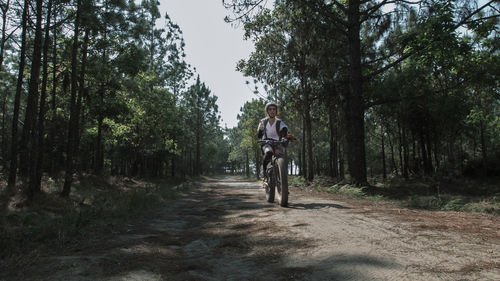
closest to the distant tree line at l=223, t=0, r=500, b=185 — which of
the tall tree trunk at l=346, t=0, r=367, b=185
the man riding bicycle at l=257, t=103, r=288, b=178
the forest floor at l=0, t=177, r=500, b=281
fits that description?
the tall tree trunk at l=346, t=0, r=367, b=185

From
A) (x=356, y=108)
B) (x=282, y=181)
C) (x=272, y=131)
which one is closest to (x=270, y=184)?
(x=282, y=181)

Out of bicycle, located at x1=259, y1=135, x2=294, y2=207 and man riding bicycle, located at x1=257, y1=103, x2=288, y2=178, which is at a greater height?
man riding bicycle, located at x1=257, y1=103, x2=288, y2=178

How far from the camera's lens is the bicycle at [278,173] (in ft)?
21.2

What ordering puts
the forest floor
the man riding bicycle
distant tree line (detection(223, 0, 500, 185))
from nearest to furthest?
the forest floor, the man riding bicycle, distant tree line (detection(223, 0, 500, 185))

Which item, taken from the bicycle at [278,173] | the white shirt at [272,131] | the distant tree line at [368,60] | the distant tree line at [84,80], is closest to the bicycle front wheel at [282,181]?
the bicycle at [278,173]

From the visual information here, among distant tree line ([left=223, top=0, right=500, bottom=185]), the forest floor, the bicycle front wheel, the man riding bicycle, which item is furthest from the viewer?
distant tree line ([left=223, top=0, right=500, bottom=185])

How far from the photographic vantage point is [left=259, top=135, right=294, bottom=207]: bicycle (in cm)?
646

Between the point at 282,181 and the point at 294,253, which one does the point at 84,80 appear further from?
the point at 294,253

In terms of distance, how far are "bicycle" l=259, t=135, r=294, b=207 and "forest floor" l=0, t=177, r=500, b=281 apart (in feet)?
6.70

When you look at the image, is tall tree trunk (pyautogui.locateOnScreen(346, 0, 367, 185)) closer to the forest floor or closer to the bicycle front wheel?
the bicycle front wheel

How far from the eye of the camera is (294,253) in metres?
2.86

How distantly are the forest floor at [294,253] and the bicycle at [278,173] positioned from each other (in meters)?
2.04

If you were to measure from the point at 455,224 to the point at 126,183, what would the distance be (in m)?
20.7

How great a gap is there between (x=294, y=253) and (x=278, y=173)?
4.17 m
